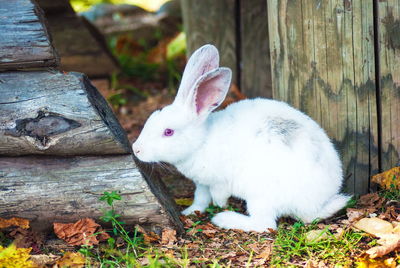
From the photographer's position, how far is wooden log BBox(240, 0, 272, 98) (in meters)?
6.22

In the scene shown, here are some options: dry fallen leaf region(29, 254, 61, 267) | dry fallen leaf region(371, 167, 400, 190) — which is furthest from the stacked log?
dry fallen leaf region(371, 167, 400, 190)

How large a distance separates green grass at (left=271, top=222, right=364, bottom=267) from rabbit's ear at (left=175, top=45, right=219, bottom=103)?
1207mm

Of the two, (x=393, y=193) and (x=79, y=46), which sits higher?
(x=79, y=46)

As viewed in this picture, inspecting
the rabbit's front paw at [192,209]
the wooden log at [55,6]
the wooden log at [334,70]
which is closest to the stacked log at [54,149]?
the rabbit's front paw at [192,209]

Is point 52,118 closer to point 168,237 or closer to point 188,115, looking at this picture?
point 188,115

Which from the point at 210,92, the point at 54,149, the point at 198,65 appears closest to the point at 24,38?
the point at 54,149

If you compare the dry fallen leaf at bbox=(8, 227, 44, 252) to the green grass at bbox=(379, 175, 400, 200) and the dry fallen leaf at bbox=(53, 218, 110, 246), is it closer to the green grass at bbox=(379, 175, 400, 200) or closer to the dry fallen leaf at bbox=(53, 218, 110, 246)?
the dry fallen leaf at bbox=(53, 218, 110, 246)

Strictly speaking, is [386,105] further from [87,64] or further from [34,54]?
[87,64]

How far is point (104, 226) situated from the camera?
3994 millimetres

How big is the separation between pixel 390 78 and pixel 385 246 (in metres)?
1.36

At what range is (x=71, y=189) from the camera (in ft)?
12.7

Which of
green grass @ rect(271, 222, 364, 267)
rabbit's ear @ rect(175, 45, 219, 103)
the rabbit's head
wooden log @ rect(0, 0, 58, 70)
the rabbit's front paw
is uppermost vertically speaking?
wooden log @ rect(0, 0, 58, 70)

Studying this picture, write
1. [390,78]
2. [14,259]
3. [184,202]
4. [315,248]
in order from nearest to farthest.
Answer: [14,259], [315,248], [390,78], [184,202]

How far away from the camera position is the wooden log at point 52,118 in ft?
12.3
